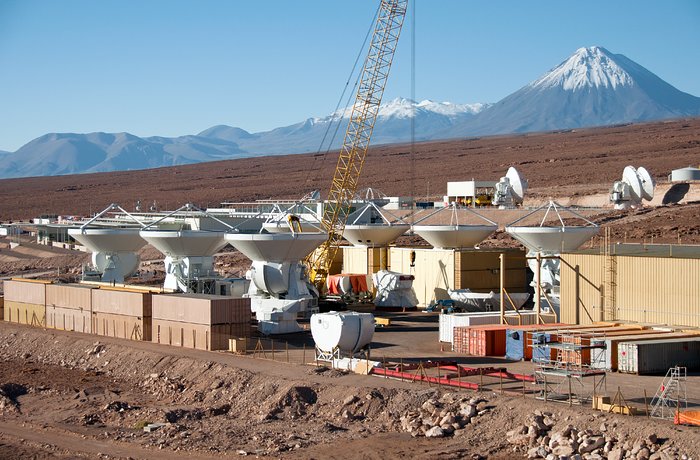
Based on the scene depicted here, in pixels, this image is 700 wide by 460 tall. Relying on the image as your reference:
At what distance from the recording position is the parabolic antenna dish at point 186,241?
66.0 metres

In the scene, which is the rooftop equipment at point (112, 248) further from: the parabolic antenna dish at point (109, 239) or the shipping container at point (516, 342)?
the shipping container at point (516, 342)

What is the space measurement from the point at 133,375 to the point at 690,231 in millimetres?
61627

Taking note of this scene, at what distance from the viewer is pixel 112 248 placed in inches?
2852

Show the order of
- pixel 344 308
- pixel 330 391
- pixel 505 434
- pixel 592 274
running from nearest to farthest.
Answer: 1. pixel 505 434
2. pixel 330 391
3. pixel 592 274
4. pixel 344 308

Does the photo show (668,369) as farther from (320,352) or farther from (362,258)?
(362,258)

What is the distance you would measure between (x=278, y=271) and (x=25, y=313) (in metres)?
15.7

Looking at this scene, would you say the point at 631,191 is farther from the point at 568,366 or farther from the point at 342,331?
the point at 568,366

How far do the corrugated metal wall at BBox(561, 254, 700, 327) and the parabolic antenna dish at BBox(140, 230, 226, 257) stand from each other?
22.2 metres

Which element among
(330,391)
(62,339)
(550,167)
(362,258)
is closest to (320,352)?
(330,391)

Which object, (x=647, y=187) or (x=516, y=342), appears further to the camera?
(x=647, y=187)

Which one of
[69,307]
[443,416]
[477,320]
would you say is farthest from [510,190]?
[443,416]

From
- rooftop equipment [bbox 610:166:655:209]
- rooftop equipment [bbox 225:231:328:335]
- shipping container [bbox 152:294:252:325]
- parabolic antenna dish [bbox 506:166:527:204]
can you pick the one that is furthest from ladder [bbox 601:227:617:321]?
parabolic antenna dish [bbox 506:166:527:204]

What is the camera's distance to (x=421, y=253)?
7375cm

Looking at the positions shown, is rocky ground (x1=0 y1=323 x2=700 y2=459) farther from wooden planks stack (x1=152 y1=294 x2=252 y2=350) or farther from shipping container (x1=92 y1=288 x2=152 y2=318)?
shipping container (x1=92 y1=288 x2=152 y2=318)
